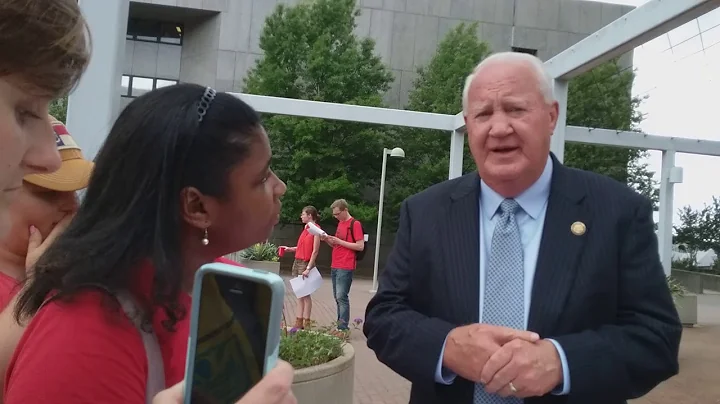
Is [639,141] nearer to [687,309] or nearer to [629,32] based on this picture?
[687,309]

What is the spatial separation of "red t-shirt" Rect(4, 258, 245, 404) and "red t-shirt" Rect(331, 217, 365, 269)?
9.06m

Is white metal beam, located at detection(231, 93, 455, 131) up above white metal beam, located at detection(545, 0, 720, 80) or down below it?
below

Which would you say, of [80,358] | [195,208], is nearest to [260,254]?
[195,208]

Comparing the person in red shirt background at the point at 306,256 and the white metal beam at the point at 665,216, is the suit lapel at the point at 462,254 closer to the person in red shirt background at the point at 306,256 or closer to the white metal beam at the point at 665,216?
the person in red shirt background at the point at 306,256

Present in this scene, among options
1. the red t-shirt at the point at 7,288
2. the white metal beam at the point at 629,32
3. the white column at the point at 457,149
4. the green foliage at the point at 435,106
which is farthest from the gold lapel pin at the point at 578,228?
the green foliage at the point at 435,106

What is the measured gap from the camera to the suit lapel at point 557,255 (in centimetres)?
181

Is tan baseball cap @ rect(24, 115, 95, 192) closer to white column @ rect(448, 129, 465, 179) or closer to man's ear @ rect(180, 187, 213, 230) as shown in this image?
man's ear @ rect(180, 187, 213, 230)

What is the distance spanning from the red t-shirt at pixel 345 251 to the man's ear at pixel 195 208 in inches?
349

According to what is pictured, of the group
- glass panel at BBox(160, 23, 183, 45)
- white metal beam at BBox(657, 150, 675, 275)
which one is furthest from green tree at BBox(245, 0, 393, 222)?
white metal beam at BBox(657, 150, 675, 275)

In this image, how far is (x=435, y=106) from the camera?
2623 cm

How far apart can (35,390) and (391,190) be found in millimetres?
26757

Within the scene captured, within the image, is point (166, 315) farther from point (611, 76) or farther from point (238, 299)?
point (611, 76)

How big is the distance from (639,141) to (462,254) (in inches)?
390

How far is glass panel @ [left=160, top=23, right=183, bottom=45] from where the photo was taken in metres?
30.6
